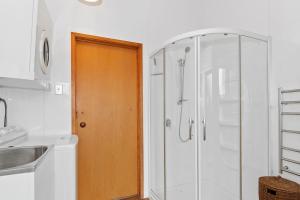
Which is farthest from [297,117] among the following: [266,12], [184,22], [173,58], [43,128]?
[43,128]

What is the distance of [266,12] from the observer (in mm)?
2021

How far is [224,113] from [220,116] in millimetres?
53

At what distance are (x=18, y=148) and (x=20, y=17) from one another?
93cm

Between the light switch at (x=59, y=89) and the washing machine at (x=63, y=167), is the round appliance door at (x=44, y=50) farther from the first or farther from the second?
the washing machine at (x=63, y=167)

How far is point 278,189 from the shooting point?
1492 mm

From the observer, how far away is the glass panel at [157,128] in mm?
2385

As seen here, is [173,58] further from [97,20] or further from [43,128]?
[43,128]

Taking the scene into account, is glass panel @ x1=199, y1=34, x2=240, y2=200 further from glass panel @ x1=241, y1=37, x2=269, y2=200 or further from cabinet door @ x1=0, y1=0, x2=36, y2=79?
cabinet door @ x1=0, y1=0, x2=36, y2=79

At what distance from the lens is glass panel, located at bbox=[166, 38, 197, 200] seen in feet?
6.50

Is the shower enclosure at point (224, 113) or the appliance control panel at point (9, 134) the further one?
the shower enclosure at point (224, 113)

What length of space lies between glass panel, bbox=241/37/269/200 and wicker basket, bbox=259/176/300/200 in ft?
1.05

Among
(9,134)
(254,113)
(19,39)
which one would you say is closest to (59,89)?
(9,134)

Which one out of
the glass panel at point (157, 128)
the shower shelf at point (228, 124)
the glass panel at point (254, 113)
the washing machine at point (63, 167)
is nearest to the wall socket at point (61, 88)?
the washing machine at point (63, 167)

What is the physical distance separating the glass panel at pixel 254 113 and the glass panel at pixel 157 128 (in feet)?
3.07
